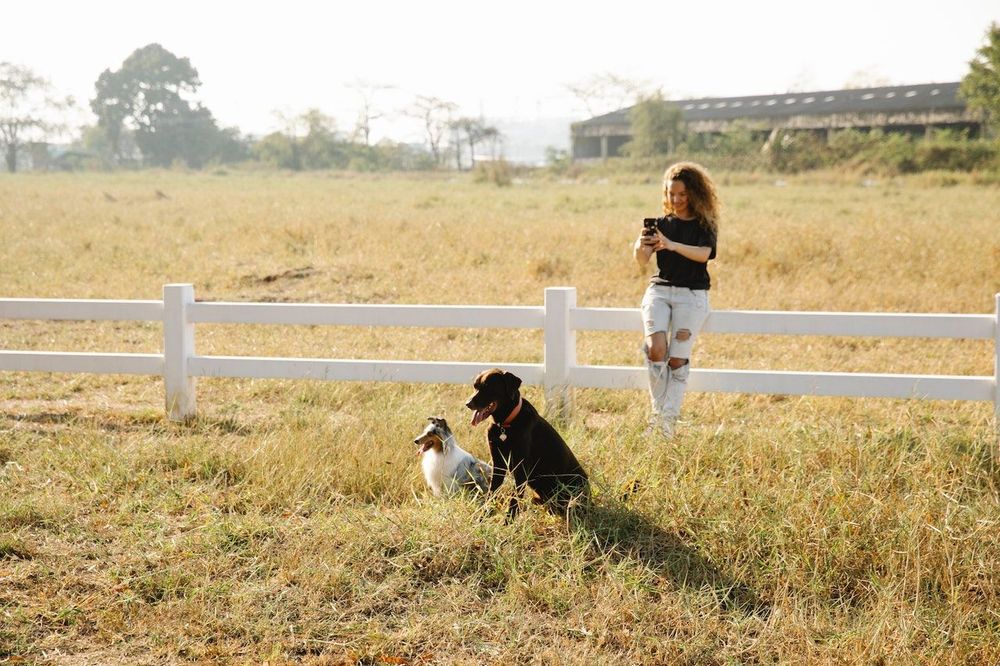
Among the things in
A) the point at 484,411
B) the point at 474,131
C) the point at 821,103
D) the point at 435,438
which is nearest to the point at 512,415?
the point at 484,411

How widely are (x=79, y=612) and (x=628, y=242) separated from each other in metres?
13.4

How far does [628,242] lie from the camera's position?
1708 centimetres

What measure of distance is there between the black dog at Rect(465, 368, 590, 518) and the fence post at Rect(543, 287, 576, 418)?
1650 mm

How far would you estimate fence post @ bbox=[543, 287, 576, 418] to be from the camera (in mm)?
6895

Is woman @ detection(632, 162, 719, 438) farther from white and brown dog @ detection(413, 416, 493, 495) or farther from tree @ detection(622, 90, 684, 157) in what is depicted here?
tree @ detection(622, 90, 684, 157)

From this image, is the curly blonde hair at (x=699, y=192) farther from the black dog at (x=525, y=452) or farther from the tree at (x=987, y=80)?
the tree at (x=987, y=80)

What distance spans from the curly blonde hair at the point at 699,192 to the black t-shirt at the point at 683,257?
0.17 feet

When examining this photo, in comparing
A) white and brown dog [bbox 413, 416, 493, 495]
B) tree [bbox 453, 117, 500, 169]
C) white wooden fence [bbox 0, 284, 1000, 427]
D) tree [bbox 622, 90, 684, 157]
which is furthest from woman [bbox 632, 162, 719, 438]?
tree [bbox 453, 117, 500, 169]

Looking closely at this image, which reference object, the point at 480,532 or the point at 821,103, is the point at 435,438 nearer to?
the point at 480,532

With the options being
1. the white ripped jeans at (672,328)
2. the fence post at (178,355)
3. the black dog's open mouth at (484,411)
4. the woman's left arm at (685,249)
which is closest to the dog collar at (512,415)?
the black dog's open mouth at (484,411)

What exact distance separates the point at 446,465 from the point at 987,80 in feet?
149

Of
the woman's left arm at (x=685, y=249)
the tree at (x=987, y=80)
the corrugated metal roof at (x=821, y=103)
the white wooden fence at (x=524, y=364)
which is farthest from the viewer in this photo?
the corrugated metal roof at (x=821, y=103)

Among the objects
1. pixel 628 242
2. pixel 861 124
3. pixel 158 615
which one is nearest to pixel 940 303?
pixel 628 242

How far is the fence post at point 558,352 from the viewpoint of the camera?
22.6ft
